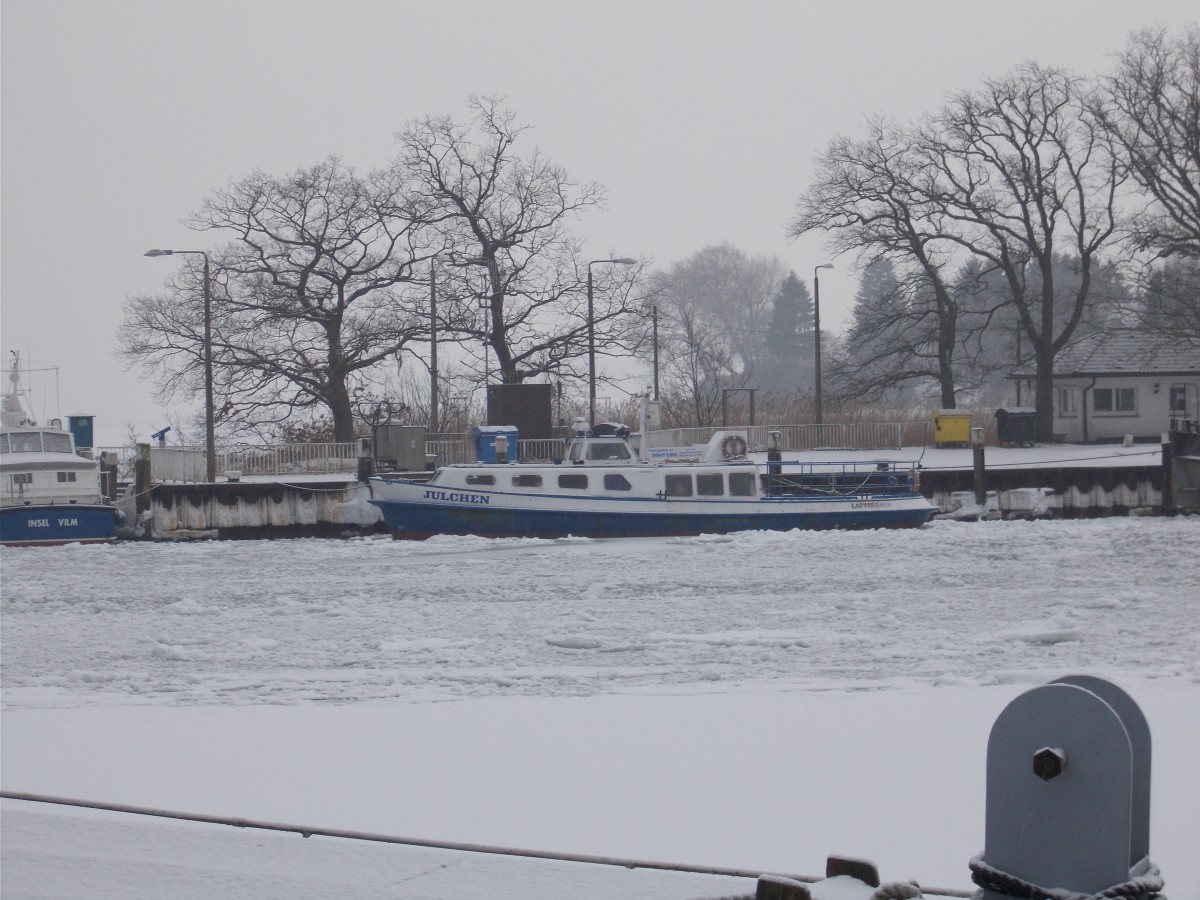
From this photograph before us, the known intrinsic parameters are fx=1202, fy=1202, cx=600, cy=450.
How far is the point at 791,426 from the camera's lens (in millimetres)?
42469

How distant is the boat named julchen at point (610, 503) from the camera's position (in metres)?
27.2

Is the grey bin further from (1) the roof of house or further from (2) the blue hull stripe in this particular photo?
(2) the blue hull stripe

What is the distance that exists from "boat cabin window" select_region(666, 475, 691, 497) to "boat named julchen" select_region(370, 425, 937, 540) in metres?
0.02

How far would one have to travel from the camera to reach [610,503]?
27.2 m

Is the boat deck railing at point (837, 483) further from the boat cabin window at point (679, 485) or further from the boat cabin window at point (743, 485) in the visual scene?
the boat cabin window at point (679, 485)

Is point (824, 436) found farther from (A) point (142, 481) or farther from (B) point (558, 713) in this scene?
(B) point (558, 713)

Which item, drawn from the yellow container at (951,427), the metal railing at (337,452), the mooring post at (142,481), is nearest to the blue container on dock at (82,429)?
the metal railing at (337,452)

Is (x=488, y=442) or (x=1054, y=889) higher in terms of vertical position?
(x=488, y=442)

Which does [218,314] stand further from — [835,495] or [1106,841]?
[1106,841]

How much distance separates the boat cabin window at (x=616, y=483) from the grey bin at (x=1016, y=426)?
2104 cm

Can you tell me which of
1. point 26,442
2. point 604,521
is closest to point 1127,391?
point 604,521

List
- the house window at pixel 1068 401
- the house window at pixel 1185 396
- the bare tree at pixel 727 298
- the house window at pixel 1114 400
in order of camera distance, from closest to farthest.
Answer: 1. the house window at pixel 1185 396
2. the house window at pixel 1114 400
3. the house window at pixel 1068 401
4. the bare tree at pixel 727 298

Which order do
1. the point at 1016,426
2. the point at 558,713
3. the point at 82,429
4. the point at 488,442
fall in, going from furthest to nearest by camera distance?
the point at 1016,426 < the point at 82,429 < the point at 488,442 < the point at 558,713

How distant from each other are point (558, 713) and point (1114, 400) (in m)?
42.5
